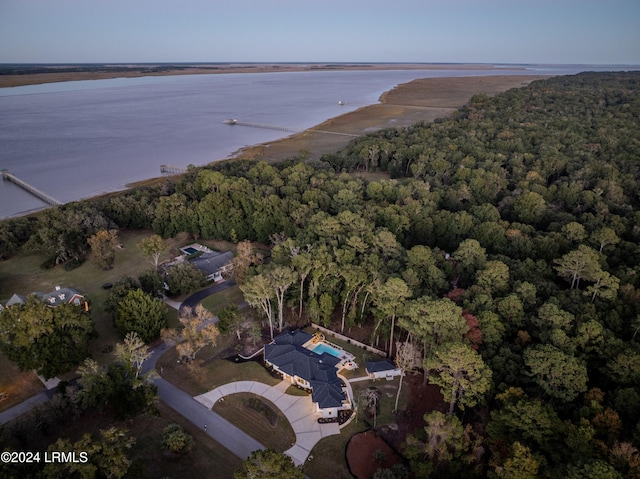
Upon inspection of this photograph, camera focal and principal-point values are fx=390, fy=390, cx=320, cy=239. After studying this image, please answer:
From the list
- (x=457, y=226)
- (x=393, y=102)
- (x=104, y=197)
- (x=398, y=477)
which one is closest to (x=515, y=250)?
(x=457, y=226)

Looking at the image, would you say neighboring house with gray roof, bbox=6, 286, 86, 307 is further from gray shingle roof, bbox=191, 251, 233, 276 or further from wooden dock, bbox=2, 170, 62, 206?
wooden dock, bbox=2, 170, 62, 206

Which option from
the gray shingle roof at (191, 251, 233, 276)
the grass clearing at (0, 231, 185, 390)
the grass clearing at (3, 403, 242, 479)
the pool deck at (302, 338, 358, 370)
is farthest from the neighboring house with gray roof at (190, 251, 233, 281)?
the grass clearing at (3, 403, 242, 479)

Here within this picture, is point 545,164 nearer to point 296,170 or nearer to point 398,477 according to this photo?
point 296,170

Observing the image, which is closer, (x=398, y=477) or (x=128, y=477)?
(x=128, y=477)

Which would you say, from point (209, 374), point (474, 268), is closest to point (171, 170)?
point (209, 374)

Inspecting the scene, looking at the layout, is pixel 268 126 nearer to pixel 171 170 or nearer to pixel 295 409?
pixel 171 170

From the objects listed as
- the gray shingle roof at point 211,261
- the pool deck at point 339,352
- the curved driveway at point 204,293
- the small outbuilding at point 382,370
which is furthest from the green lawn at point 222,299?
the small outbuilding at point 382,370
